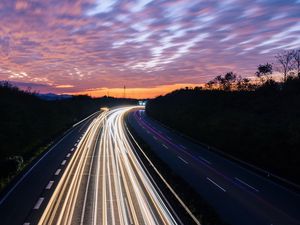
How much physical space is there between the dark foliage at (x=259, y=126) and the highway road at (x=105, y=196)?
12.0 meters

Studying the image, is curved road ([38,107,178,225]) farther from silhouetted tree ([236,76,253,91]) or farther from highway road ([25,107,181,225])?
silhouetted tree ([236,76,253,91])

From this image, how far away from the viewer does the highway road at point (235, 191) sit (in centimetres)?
1797

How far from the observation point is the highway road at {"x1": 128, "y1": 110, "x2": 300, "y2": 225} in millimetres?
17969

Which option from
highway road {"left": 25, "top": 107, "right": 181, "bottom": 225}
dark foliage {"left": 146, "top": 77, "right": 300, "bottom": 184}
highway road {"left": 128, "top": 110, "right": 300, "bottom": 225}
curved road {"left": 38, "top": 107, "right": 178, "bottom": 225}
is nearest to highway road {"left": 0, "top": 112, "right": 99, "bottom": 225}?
highway road {"left": 25, "top": 107, "right": 181, "bottom": 225}

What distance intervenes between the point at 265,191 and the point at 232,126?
24225 millimetres

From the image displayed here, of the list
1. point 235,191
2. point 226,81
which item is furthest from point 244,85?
point 235,191

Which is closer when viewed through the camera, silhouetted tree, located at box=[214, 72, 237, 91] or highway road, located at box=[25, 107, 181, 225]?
highway road, located at box=[25, 107, 181, 225]

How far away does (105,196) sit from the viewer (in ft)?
63.2

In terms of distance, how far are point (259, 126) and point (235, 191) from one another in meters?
20.8

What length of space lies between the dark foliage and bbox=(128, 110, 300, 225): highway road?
2333mm

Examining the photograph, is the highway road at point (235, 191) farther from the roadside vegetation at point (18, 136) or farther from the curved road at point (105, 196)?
the roadside vegetation at point (18, 136)

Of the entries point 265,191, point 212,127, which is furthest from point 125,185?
point 212,127

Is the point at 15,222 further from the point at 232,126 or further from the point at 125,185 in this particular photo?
the point at 232,126

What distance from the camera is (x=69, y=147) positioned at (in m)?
39.3
